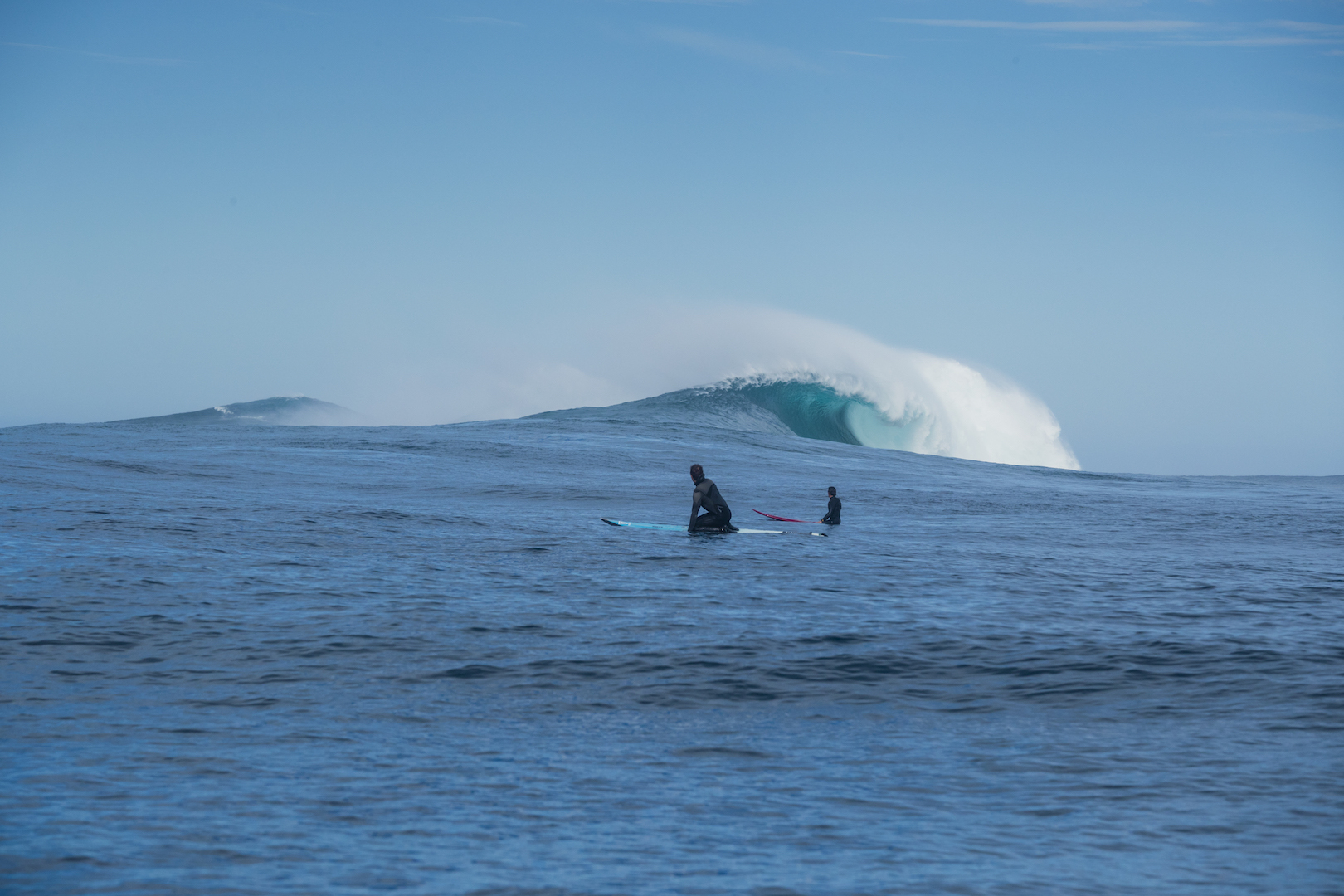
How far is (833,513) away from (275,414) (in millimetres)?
63100

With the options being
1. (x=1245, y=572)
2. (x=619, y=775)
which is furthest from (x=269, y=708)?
(x=1245, y=572)

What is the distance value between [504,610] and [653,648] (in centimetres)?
213

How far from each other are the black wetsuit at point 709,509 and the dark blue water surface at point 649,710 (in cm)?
85

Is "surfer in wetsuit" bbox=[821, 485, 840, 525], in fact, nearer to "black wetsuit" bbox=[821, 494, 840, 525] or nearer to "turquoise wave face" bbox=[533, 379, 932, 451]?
"black wetsuit" bbox=[821, 494, 840, 525]

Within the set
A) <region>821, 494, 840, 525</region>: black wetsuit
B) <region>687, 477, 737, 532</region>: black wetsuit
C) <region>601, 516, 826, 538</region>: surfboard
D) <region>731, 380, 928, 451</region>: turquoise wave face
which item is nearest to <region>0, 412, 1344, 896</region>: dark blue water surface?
<region>601, 516, 826, 538</region>: surfboard

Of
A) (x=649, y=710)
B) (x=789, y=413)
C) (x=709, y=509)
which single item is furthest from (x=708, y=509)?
(x=789, y=413)

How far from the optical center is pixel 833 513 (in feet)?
62.7

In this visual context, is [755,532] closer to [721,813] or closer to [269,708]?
[269,708]

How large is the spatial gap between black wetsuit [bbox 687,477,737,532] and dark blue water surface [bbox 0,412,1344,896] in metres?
0.85

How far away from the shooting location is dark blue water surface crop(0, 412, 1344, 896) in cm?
507

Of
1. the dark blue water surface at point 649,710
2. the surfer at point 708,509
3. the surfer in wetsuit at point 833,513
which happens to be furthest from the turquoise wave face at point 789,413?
the dark blue water surface at point 649,710

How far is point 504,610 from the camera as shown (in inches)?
432

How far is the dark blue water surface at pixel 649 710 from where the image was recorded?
16.6 ft

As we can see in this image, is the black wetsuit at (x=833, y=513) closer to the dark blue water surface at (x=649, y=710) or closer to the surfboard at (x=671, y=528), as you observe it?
the surfboard at (x=671, y=528)
